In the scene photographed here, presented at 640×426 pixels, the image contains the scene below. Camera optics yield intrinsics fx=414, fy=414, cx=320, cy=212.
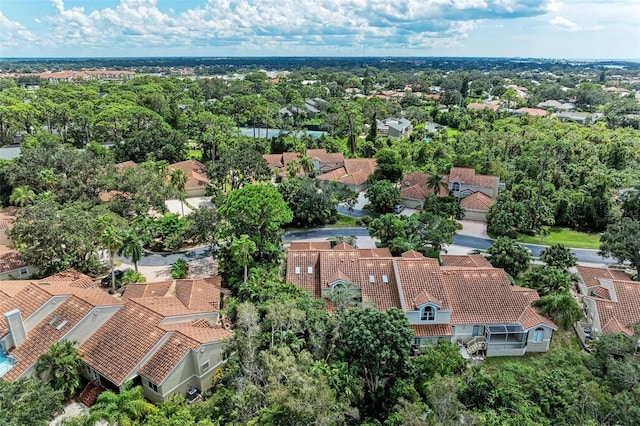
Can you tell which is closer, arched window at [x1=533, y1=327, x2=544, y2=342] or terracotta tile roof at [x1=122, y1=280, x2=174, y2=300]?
arched window at [x1=533, y1=327, x2=544, y2=342]

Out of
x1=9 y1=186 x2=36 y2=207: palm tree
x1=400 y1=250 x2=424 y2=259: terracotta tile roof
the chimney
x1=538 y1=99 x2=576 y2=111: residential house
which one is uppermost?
x1=538 y1=99 x2=576 y2=111: residential house

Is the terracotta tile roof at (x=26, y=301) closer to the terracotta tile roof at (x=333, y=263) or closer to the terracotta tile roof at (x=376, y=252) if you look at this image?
the terracotta tile roof at (x=333, y=263)

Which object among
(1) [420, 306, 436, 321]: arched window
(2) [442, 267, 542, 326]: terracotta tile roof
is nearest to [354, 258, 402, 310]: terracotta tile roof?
(1) [420, 306, 436, 321]: arched window

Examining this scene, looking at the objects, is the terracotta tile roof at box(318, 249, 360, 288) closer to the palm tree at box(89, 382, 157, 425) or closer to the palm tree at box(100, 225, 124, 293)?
the palm tree at box(89, 382, 157, 425)

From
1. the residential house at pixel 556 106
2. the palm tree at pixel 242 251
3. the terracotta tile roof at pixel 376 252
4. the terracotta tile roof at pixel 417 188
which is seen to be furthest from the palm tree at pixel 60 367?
the residential house at pixel 556 106

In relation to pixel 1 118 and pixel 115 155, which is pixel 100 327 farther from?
pixel 1 118

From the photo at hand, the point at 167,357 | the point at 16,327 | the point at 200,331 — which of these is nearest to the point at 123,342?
the point at 167,357
